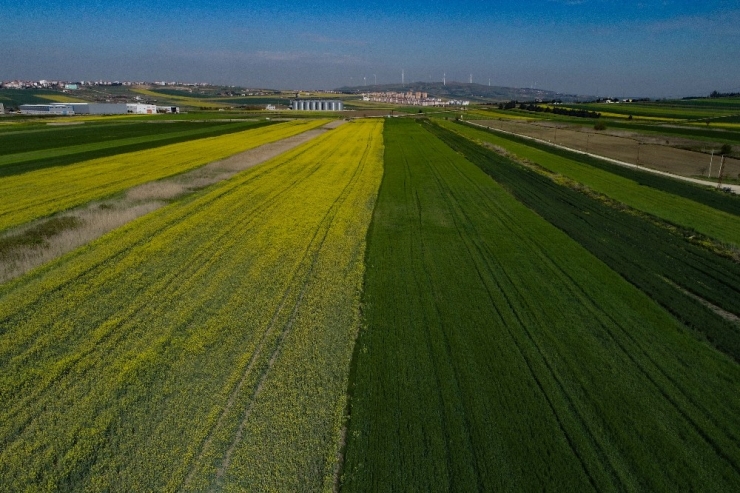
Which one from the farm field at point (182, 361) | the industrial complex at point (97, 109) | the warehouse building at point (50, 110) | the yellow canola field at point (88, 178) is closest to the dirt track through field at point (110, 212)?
the farm field at point (182, 361)

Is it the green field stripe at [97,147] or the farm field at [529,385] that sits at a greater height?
the green field stripe at [97,147]

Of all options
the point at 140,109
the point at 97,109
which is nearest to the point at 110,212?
the point at 140,109

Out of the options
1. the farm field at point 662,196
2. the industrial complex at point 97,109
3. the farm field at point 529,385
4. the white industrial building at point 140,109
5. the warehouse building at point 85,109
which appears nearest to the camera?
the farm field at point 529,385

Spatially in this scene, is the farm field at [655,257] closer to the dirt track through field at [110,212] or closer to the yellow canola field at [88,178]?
the dirt track through field at [110,212]

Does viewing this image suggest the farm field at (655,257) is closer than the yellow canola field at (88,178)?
Yes

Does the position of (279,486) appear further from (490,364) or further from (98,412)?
(490,364)

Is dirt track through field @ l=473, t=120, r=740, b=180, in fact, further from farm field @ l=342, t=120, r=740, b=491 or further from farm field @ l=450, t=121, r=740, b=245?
farm field @ l=342, t=120, r=740, b=491

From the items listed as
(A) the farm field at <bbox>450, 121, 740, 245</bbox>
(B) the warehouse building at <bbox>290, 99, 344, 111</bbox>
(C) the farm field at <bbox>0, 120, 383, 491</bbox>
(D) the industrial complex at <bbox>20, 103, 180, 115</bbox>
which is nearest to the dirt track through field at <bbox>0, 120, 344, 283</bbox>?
(C) the farm field at <bbox>0, 120, 383, 491</bbox>

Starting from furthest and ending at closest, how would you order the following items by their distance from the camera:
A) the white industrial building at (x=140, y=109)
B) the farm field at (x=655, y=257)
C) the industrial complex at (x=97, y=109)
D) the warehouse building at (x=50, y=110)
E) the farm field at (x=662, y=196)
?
the white industrial building at (x=140, y=109), the industrial complex at (x=97, y=109), the warehouse building at (x=50, y=110), the farm field at (x=662, y=196), the farm field at (x=655, y=257)
